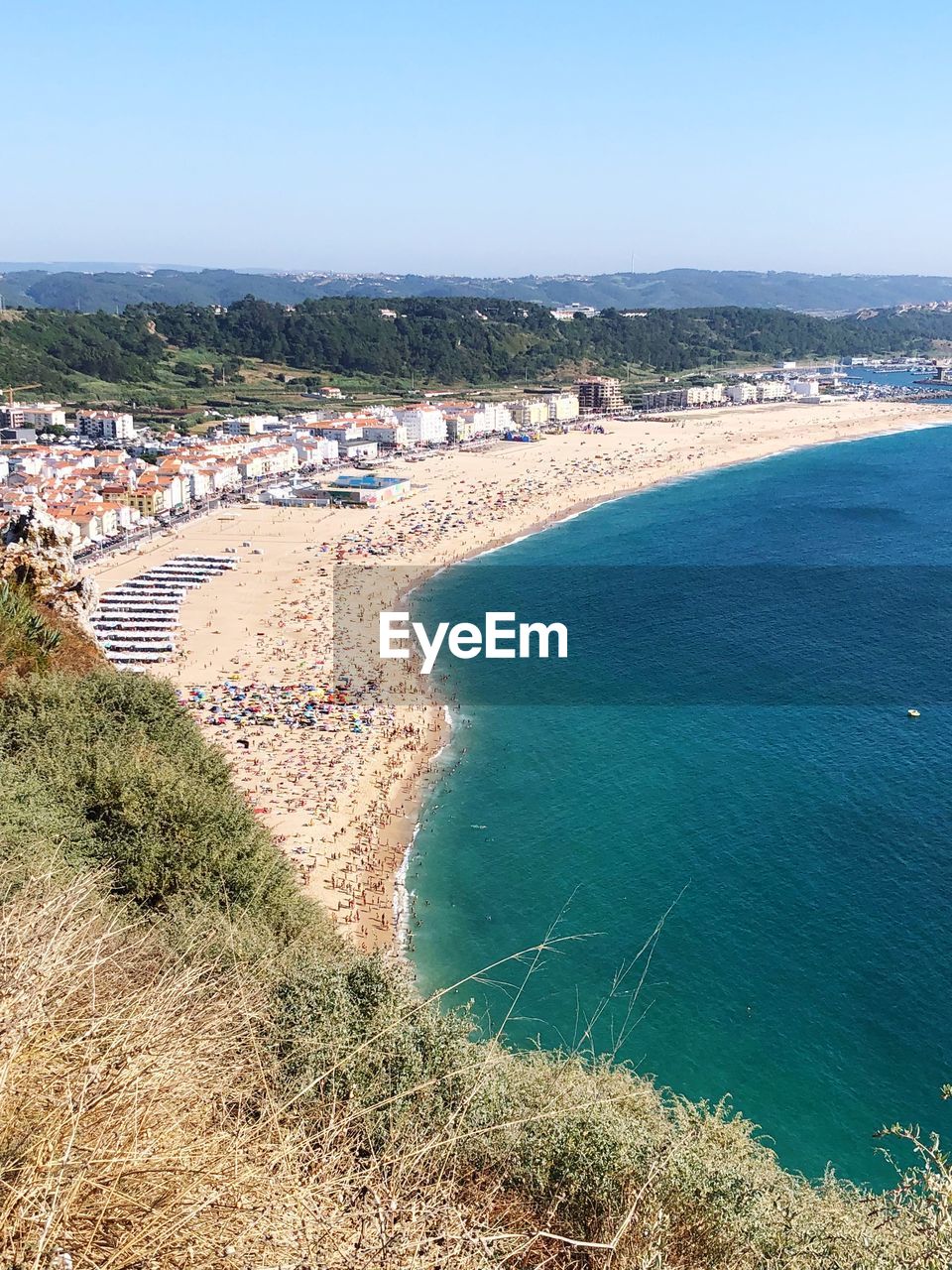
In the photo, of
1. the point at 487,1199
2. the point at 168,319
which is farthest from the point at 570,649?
the point at 168,319

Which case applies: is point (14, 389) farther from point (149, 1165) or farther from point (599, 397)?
point (149, 1165)

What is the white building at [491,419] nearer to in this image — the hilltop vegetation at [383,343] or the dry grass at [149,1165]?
the hilltop vegetation at [383,343]

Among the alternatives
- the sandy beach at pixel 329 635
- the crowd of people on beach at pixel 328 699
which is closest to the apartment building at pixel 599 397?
the sandy beach at pixel 329 635

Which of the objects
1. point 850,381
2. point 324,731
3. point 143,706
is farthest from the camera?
point 850,381

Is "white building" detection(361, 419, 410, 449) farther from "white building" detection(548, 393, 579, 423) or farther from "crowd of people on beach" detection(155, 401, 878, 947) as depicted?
"white building" detection(548, 393, 579, 423)

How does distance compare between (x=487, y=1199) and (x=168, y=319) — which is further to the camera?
(x=168, y=319)

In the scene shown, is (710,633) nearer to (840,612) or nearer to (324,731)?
(840,612)

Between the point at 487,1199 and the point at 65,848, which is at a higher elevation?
the point at 487,1199
